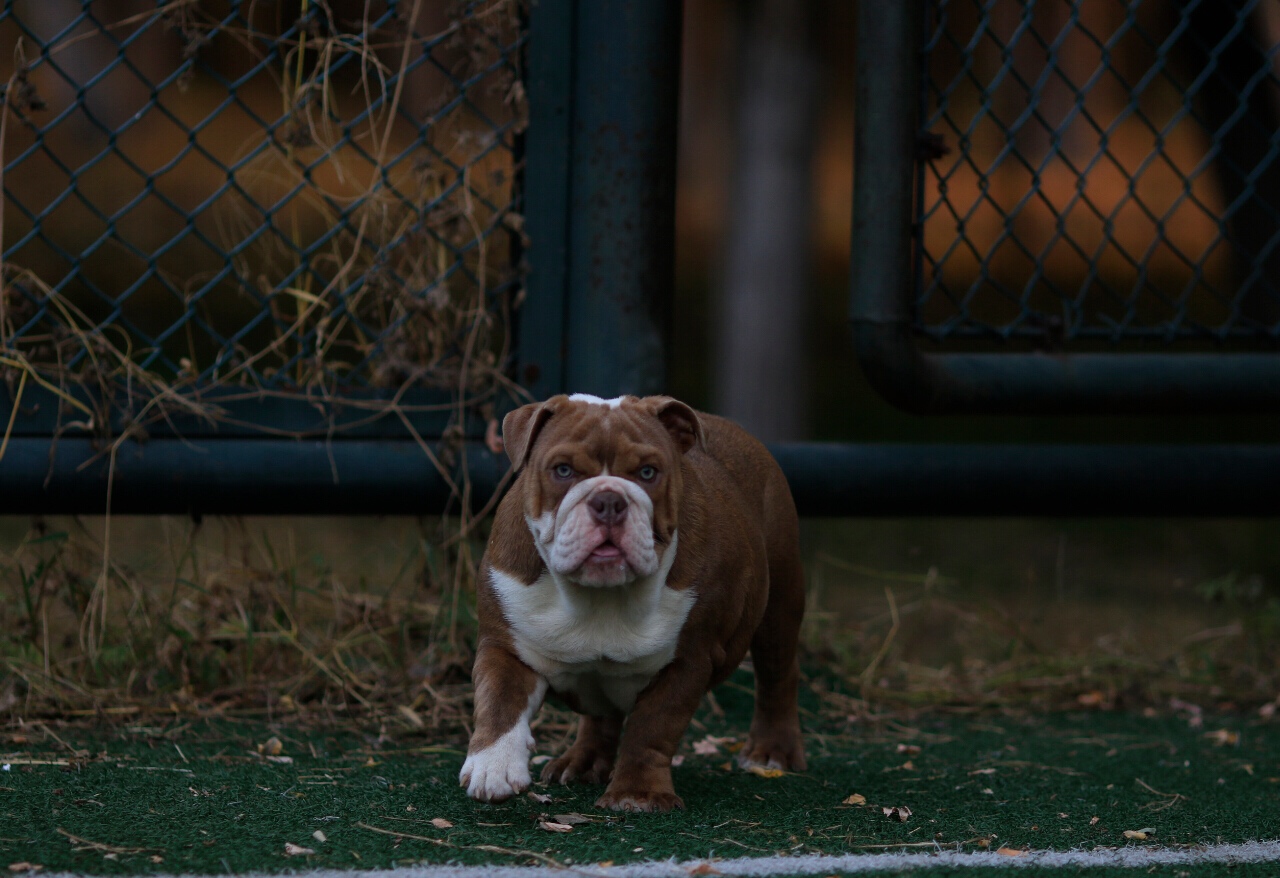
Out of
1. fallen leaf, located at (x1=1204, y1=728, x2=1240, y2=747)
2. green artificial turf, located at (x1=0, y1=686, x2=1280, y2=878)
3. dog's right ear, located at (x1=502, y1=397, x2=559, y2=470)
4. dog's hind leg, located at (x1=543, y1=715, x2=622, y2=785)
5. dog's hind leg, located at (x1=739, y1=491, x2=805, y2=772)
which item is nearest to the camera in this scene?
green artificial turf, located at (x1=0, y1=686, x2=1280, y2=878)

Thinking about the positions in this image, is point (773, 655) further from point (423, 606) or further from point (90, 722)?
point (90, 722)

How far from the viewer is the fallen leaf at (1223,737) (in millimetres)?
3420

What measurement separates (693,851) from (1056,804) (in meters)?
0.86

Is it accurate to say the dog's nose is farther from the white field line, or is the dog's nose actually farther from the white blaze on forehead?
the white field line

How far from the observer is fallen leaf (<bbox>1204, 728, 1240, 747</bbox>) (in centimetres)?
342

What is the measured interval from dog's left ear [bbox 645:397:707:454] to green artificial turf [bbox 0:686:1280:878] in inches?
27.1

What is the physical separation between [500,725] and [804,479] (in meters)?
1.21

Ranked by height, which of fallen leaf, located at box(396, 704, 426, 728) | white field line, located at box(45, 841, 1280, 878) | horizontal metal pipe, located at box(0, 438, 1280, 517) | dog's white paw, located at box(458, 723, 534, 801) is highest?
horizontal metal pipe, located at box(0, 438, 1280, 517)

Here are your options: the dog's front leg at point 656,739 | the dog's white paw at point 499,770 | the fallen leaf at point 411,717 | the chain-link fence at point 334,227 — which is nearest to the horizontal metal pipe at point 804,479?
the chain-link fence at point 334,227

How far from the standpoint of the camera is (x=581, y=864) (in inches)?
84.4

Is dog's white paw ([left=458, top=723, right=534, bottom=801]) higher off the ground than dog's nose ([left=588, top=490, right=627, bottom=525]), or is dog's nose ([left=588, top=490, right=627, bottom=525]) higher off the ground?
dog's nose ([left=588, top=490, right=627, bottom=525])

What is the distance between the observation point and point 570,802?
262 cm

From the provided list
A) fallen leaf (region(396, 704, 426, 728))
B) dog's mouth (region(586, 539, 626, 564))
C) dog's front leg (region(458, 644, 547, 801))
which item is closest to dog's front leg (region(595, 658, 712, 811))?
dog's front leg (region(458, 644, 547, 801))

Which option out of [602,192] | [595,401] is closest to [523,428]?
[595,401]
